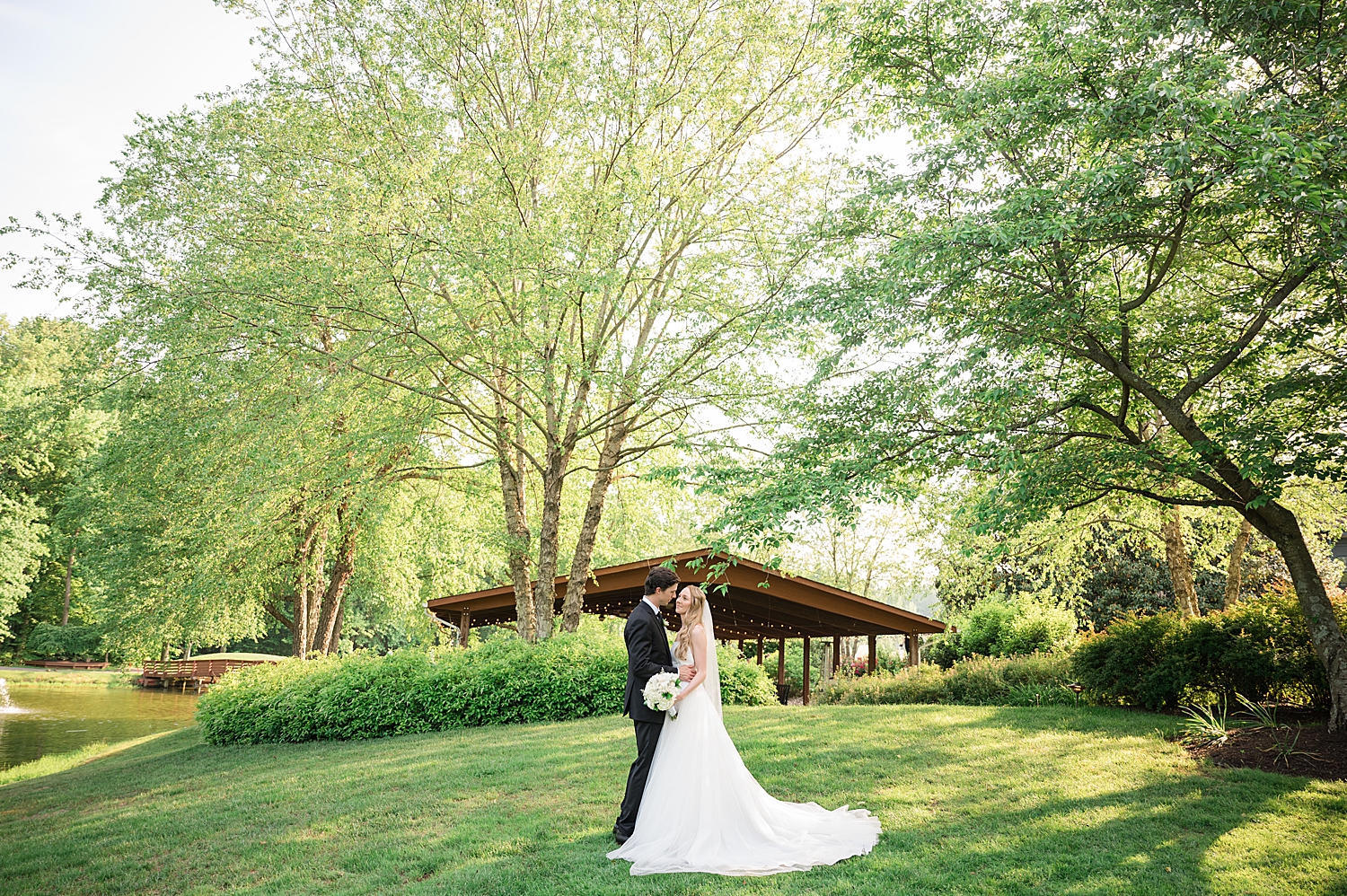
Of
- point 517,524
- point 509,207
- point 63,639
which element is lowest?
point 63,639

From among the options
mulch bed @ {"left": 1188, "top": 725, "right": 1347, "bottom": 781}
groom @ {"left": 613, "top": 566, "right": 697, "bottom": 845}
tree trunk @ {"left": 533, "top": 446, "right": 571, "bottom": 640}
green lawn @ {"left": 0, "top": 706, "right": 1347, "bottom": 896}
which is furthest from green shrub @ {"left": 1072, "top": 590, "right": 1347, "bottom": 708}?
tree trunk @ {"left": 533, "top": 446, "right": 571, "bottom": 640}

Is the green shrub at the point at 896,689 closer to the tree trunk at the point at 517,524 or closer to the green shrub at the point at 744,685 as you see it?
the green shrub at the point at 744,685

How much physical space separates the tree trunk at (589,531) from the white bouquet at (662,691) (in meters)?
10.3

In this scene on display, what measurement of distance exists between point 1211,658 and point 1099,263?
255 inches

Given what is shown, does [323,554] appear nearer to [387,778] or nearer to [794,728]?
[387,778]

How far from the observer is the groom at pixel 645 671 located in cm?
632

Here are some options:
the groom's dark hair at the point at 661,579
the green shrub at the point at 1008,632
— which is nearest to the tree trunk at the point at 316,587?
the groom's dark hair at the point at 661,579

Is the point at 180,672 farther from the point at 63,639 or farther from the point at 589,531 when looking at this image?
the point at 589,531

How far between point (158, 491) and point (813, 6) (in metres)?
17.9

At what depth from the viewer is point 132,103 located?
16.8 m

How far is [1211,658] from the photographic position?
1090cm

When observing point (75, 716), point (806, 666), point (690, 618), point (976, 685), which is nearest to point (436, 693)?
point (690, 618)

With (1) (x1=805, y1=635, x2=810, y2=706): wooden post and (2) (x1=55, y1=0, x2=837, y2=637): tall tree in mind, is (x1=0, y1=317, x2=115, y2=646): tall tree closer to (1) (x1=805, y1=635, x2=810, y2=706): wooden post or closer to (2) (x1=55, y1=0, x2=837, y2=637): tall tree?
(2) (x1=55, y1=0, x2=837, y2=637): tall tree

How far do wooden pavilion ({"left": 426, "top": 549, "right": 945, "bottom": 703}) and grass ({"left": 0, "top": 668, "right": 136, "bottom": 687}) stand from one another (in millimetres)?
27577
